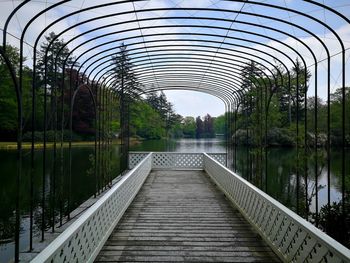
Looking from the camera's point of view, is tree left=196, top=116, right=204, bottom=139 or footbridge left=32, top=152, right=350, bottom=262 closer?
footbridge left=32, top=152, right=350, bottom=262

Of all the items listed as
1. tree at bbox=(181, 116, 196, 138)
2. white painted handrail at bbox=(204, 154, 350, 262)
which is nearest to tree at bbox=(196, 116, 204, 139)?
tree at bbox=(181, 116, 196, 138)

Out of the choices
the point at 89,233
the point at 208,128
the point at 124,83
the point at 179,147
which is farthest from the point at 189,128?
the point at 89,233

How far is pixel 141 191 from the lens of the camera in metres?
8.19

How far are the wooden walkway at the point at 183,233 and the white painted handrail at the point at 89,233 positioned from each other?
0.59ft

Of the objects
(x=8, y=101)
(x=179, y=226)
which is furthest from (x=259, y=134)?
(x=8, y=101)

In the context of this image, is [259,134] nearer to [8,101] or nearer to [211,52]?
[211,52]

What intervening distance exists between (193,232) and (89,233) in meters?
1.80

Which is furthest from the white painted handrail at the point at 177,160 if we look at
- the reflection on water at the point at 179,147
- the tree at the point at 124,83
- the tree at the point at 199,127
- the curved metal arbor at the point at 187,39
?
the tree at the point at 199,127

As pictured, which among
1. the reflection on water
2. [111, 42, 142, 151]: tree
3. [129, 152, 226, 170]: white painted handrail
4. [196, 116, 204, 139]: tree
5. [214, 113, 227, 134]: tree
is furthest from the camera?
[196, 116, 204, 139]: tree

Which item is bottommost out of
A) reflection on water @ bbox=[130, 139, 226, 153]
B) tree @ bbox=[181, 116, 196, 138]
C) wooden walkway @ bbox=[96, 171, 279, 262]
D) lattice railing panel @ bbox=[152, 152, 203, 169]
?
reflection on water @ bbox=[130, 139, 226, 153]

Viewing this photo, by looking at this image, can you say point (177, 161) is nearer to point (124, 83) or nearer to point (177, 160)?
point (177, 160)

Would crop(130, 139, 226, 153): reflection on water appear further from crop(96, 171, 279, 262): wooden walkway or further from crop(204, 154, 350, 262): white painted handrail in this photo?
crop(204, 154, 350, 262): white painted handrail

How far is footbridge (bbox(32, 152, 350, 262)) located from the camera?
295cm

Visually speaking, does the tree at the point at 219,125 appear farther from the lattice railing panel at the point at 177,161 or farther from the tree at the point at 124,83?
the tree at the point at 124,83
